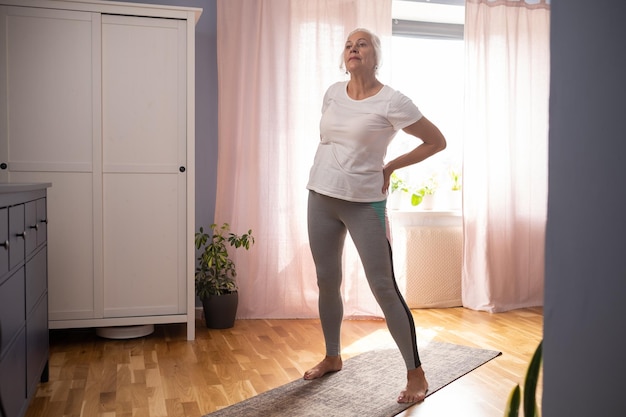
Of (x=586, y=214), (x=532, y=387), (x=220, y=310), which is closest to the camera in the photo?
(x=586, y=214)

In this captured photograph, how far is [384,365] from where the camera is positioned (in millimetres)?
3023

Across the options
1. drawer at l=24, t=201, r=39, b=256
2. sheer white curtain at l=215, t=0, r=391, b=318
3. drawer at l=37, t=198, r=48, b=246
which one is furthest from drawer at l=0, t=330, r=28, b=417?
sheer white curtain at l=215, t=0, r=391, b=318

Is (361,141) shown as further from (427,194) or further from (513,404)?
(427,194)

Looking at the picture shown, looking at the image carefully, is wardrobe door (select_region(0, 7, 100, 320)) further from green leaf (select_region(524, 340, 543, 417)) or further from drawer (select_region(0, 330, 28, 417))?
green leaf (select_region(524, 340, 543, 417))

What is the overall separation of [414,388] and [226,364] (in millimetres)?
925

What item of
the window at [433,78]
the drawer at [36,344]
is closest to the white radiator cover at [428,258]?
the window at [433,78]

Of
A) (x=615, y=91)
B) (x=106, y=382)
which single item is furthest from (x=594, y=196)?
(x=106, y=382)

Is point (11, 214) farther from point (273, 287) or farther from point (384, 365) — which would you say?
point (273, 287)

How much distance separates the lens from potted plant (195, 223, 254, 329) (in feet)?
12.5

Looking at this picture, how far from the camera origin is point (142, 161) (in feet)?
11.2

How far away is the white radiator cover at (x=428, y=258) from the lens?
4512mm

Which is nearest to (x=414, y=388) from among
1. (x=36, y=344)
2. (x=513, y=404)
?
(x=36, y=344)

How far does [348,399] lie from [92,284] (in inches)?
61.2

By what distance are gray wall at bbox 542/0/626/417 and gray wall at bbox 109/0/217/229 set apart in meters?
3.64
